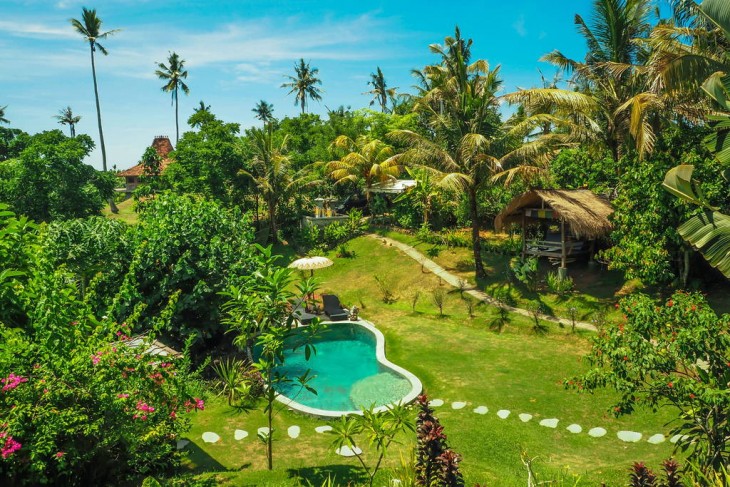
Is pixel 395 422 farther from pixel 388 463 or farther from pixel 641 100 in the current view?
pixel 641 100

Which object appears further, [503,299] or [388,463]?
[503,299]

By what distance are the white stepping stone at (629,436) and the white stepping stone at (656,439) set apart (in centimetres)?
21

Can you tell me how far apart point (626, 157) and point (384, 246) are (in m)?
14.4

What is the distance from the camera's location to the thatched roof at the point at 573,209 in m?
18.6

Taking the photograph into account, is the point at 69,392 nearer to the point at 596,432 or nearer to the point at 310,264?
the point at 596,432

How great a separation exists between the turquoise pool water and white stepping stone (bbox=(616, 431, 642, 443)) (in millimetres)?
5148

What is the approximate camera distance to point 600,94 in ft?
65.6

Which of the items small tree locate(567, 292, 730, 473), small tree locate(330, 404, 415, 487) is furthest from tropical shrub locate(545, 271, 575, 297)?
small tree locate(330, 404, 415, 487)

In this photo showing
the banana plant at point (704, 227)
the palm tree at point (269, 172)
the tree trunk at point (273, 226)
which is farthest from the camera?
the tree trunk at point (273, 226)

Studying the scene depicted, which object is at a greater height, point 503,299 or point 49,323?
point 49,323

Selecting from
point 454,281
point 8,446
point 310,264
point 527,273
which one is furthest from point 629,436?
point 310,264

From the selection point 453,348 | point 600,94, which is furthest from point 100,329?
point 600,94

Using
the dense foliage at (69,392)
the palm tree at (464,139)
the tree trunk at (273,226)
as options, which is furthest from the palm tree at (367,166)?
the dense foliage at (69,392)

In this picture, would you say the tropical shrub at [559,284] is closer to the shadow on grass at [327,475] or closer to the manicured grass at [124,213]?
the shadow on grass at [327,475]
